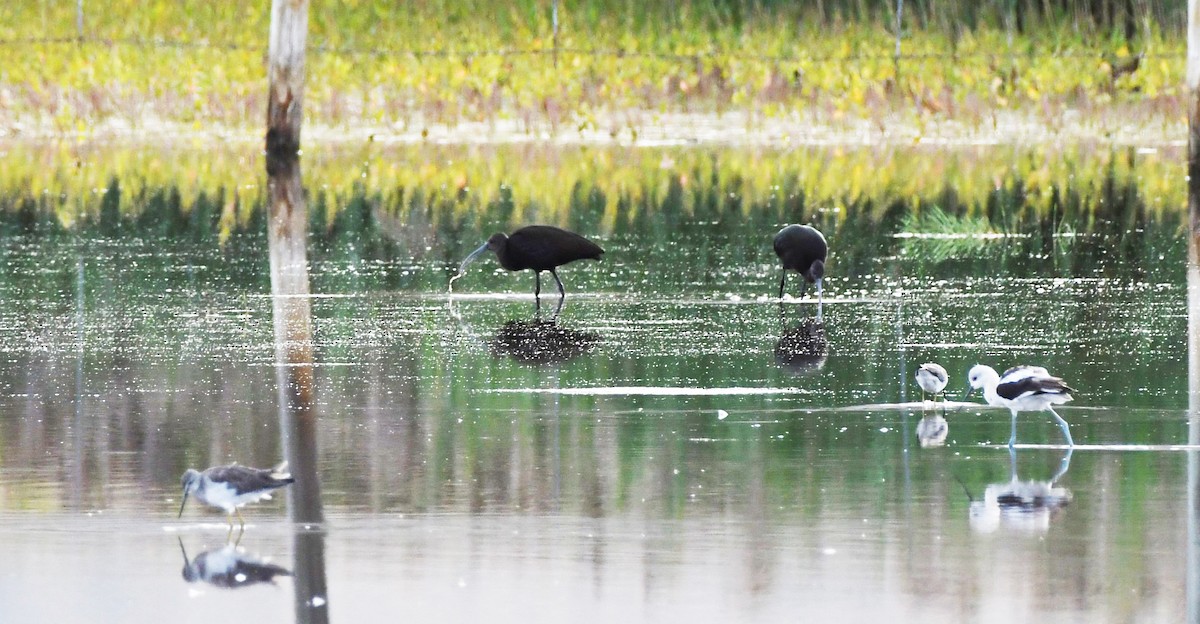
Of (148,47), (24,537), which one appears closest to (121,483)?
(24,537)

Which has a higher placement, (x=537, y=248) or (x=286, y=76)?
(x=286, y=76)

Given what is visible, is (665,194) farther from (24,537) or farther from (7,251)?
(24,537)

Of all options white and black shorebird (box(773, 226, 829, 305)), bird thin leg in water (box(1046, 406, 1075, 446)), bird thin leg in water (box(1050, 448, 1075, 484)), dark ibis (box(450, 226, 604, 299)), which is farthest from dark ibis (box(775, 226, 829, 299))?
bird thin leg in water (box(1050, 448, 1075, 484))

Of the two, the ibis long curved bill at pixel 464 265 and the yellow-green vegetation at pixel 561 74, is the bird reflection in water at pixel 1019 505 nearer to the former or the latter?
the ibis long curved bill at pixel 464 265

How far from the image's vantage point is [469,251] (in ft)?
59.3

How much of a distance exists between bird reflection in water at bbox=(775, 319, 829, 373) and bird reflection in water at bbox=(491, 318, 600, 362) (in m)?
1.08

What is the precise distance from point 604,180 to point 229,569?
16.9 metres

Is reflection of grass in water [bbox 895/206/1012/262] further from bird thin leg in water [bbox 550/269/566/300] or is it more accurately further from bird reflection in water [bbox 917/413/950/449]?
bird reflection in water [bbox 917/413/950/449]

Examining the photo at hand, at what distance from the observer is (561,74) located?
32438 millimetres

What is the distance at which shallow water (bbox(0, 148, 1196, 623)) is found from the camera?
750cm

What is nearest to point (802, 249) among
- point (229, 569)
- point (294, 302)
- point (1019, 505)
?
point (294, 302)

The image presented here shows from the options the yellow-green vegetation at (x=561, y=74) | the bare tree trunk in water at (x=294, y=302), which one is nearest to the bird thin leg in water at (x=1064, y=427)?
the bare tree trunk in water at (x=294, y=302)

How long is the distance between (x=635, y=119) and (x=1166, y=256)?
15825mm

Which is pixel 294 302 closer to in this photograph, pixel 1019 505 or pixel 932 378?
pixel 932 378
